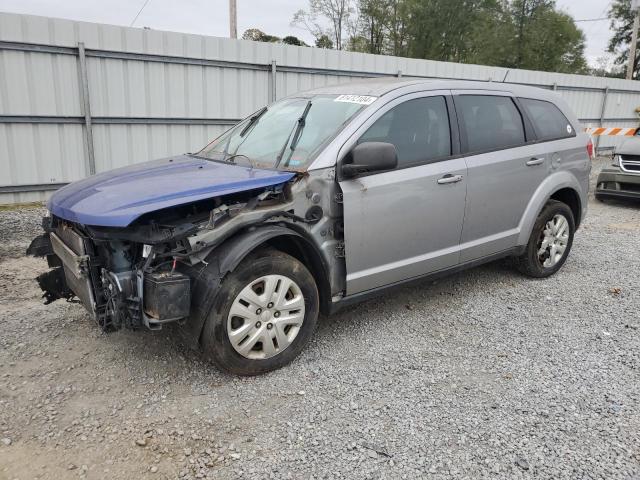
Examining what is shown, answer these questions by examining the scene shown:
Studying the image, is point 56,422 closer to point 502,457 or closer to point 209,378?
point 209,378

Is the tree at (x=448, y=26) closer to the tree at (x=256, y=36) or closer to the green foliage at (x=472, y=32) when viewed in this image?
the green foliage at (x=472, y=32)

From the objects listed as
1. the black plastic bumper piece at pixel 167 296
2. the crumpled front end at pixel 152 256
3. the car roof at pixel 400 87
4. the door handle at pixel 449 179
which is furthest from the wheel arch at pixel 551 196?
the black plastic bumper piece at pixel 167 296

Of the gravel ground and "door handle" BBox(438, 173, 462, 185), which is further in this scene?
"door handle" BBox(438, 173, 462, 185)

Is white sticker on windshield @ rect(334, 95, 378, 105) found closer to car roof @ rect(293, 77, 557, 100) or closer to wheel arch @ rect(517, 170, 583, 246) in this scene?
car roof @ rect(293, 77, 557, 100)

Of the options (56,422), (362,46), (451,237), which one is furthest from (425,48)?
(56,422)

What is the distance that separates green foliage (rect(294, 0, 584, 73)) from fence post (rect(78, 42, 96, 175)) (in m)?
29.1

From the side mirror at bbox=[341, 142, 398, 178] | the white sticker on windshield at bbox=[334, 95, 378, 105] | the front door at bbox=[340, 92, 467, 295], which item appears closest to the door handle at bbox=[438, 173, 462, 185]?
the front door at bbox=[340, 92, 467, 295]

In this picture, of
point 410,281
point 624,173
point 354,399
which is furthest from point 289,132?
point 624,173

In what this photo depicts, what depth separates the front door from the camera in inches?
138

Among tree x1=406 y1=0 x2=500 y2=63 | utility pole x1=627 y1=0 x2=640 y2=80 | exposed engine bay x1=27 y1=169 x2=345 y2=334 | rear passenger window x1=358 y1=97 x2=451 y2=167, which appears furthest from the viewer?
tree x1=406 y1=0 x2=500 y2=63

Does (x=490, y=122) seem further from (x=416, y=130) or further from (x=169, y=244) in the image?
(x=169, y=244)

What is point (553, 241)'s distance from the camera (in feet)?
16.8

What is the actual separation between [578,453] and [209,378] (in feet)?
6.99

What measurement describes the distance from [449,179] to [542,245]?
66.9 inches
